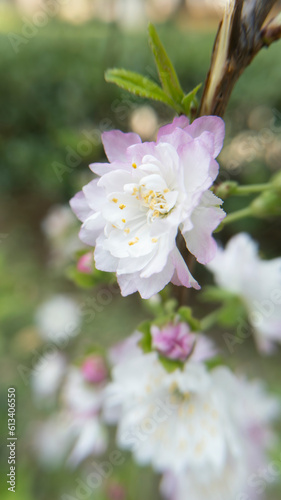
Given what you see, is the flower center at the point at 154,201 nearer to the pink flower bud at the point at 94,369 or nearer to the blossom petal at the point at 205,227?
the blossom petal at the point at 205,227

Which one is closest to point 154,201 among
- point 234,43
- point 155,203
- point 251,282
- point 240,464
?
point 155,203

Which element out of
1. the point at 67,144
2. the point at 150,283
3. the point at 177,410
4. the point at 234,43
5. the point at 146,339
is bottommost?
the point at 67,144

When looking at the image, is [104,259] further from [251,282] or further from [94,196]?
[251,282]

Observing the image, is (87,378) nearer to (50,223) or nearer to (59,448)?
(59,448)

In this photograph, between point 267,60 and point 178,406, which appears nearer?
point 178,406

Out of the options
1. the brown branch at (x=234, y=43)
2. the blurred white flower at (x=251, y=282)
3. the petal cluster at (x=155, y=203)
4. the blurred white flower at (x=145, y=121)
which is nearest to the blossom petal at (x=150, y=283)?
the petal cluster at (x=155, y=203)

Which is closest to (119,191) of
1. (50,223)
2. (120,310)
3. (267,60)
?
(50,223)
